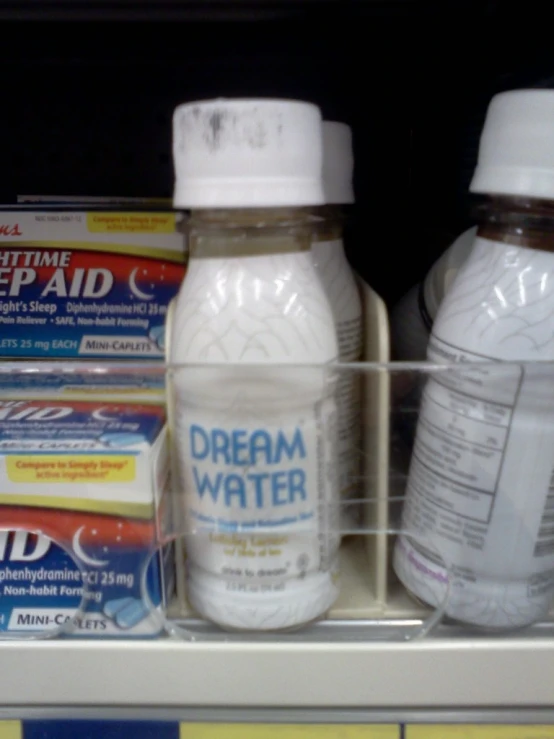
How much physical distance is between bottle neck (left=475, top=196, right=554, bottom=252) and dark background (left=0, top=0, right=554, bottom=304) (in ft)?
0.93

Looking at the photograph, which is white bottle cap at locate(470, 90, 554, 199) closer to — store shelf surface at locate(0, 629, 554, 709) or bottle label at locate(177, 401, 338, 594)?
bottle label at locate(177, 401, 338, 594)

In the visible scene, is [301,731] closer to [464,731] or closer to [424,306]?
[464,731]

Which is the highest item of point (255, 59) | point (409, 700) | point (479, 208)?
point (255, 59)

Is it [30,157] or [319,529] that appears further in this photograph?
[30,157]

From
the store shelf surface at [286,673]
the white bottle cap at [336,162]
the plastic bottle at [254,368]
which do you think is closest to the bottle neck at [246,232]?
the plastic bottle at [254,368]

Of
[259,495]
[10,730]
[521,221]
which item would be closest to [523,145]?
[521,221]

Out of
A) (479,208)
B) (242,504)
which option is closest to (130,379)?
(242,504)

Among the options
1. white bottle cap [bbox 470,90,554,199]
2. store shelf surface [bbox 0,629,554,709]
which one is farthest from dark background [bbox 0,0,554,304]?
Result: store shelf surface [bbox 0,629,554,709]

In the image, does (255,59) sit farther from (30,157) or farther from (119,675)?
(119,675)

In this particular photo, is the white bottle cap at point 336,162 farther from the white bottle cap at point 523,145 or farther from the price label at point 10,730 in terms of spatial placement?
the price label at point 10,730

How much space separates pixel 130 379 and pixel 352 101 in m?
0.45

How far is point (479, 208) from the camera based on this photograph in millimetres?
440

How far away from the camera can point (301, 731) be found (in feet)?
1.44

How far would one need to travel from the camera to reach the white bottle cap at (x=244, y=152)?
385 mm
